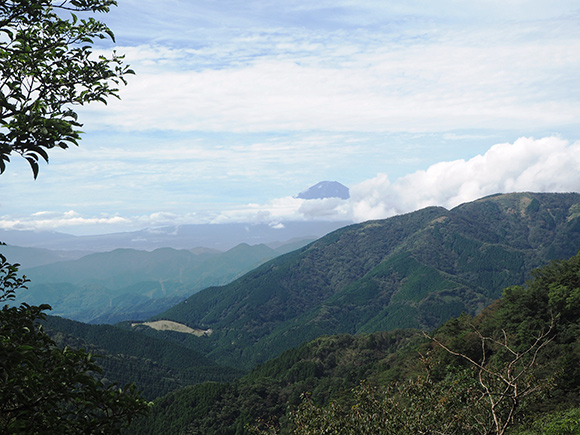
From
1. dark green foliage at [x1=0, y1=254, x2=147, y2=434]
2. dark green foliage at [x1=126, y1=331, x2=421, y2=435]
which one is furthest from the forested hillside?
dark green foliage at [x1=0, y1=254, x2=147, y2=434]

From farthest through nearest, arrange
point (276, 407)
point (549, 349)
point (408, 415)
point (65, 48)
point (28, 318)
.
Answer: point (276, 407) < point (549, 349) < point (408, 415) < point (65, 48) < point (28, 318)

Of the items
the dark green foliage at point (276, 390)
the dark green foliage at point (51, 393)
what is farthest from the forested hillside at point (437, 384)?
the dark green foliage at point (51, 393)

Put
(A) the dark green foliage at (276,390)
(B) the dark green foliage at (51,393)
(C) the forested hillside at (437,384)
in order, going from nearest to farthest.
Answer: (B) the dark green foliage at (51,393) → (C) the forested hillside at (437,384) → (A) the dark green foliage at (276,390)

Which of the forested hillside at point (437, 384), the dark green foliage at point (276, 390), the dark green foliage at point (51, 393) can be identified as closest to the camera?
the dark green foliage at point (51, 393)

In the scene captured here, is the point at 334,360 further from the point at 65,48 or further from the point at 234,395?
the point at 65,48

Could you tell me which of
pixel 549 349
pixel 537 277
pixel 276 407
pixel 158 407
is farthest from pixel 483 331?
pixel 158 407

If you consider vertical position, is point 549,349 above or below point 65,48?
below

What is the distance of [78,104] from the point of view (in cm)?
1118

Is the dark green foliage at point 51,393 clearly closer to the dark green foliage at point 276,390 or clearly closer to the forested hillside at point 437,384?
the forested hillside at point 437,384

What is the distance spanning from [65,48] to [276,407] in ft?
472

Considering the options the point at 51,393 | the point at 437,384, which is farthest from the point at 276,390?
the point at 51,393

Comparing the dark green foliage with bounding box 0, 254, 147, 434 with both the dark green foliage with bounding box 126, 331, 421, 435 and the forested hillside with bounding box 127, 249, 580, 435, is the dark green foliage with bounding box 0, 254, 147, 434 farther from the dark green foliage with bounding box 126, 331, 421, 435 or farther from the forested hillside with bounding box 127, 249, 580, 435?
the dark green foliage with bounding box 126, 331, 421, 435

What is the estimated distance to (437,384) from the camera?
20.0 meters

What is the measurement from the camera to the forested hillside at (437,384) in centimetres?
1735
